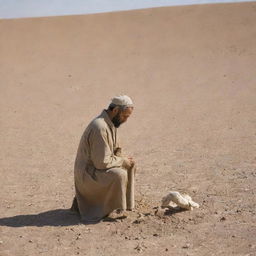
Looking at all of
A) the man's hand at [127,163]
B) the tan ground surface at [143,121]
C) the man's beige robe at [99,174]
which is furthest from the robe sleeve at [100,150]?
the tan ground surface at [143,121]

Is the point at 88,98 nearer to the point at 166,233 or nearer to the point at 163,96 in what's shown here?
the point at 163,96

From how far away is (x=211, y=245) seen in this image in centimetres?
528

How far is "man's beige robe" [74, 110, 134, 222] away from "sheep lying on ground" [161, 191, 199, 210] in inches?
18.1

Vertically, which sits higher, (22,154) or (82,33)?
(82,33)

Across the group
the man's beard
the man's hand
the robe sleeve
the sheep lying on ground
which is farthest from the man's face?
the sheep lying on ground

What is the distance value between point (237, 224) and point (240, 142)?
4.53m

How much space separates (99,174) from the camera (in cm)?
609

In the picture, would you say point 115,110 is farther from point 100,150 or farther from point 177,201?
point 177,201

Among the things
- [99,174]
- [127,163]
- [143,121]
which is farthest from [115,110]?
[143,121]

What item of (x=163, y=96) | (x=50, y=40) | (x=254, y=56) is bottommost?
(x=163, y=96)

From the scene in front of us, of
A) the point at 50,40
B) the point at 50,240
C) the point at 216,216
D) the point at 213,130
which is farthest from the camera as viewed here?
the point at 50,40

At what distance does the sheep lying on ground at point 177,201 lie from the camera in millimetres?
6199

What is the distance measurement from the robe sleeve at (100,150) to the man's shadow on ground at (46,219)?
0.71 meters

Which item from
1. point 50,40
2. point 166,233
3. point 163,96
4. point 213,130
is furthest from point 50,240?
point 50,40
